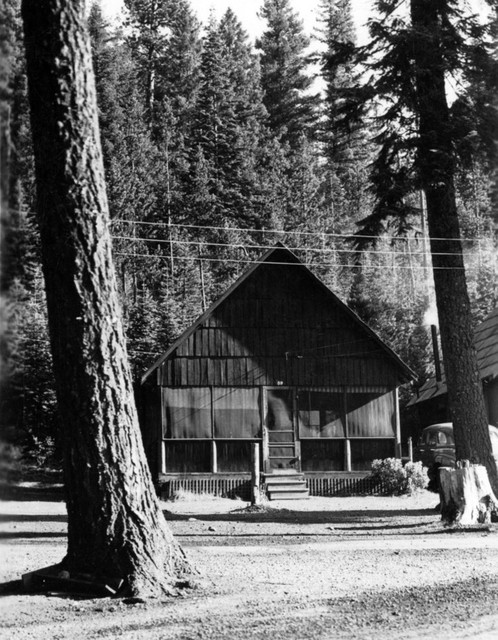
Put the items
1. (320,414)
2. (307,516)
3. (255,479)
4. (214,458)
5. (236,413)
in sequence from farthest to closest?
(320,414), (236,413), (214,458), (255,479), (307,516)

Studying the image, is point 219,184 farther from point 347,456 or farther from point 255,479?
point 255,479

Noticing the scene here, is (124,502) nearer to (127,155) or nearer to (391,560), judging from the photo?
(391,560)

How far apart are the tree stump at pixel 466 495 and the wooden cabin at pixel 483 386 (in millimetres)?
14734

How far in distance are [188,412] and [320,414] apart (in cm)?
405

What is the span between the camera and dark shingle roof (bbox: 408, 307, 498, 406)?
32594 mm

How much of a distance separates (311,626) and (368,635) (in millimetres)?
484

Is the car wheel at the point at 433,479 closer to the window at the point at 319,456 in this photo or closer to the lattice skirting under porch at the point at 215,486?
the window at the point at 319,456

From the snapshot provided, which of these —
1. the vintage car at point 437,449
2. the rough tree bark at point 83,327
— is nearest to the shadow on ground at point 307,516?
the vintage car at point 437,449

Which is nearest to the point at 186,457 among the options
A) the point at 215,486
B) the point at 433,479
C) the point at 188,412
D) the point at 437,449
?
the point at 215,486

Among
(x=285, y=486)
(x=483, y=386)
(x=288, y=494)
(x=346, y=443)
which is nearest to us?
(x=288, y=494)

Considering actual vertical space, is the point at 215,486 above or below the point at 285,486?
above

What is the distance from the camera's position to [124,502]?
8102 mm

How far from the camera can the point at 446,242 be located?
1723cm

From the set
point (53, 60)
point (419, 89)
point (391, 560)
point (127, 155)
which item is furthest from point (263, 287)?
point (127, 155)
